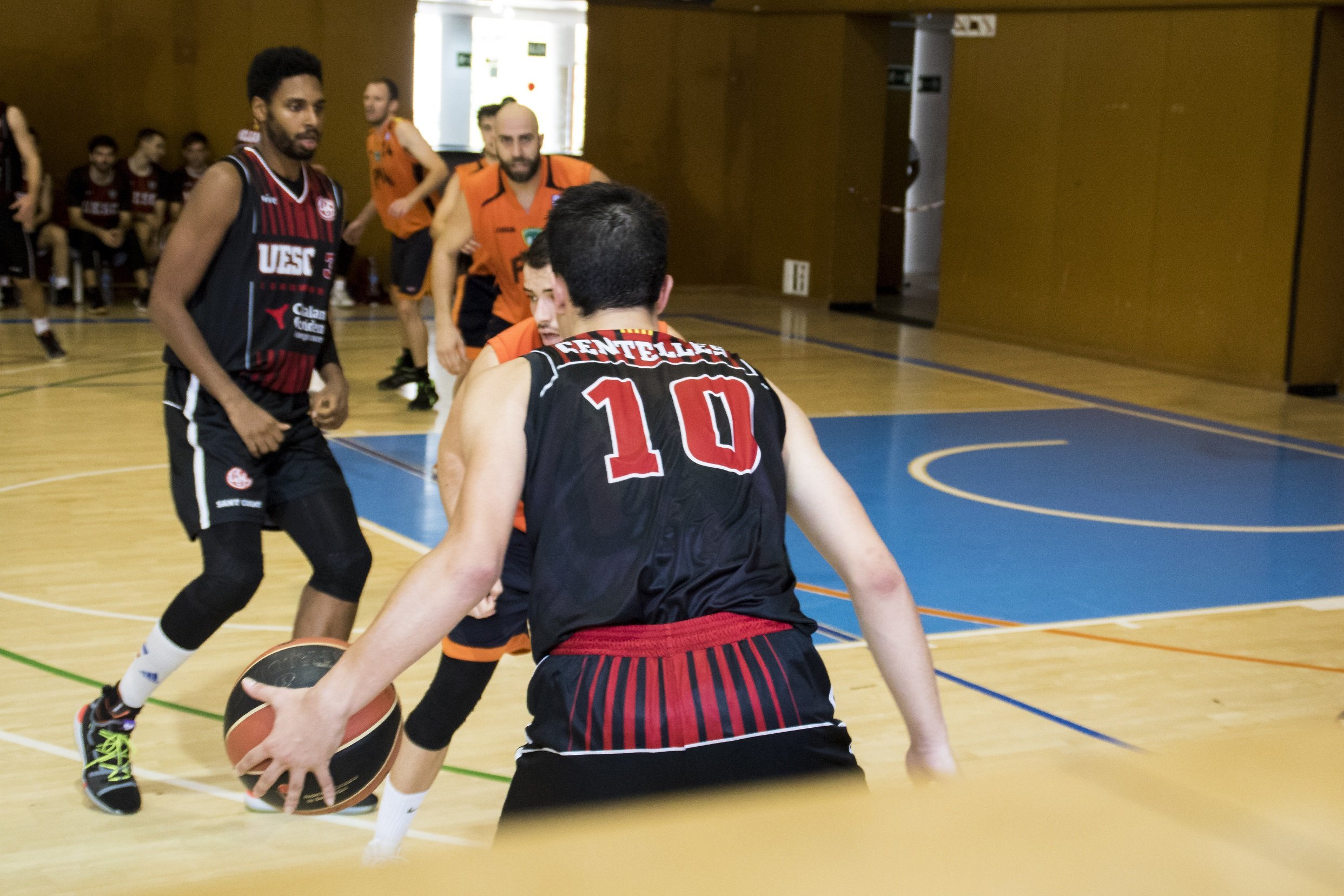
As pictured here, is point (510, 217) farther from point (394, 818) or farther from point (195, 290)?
point (394, 818)

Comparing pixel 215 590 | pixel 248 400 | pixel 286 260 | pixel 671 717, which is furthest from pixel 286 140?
pixel 671 717

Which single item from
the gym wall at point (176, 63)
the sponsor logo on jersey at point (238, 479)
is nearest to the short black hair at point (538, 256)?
the sponsor logo on jersey at point (238, 479)

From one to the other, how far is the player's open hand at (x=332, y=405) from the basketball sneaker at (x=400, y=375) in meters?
5.49

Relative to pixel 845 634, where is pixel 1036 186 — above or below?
above

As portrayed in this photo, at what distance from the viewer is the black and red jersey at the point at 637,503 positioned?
212 cm

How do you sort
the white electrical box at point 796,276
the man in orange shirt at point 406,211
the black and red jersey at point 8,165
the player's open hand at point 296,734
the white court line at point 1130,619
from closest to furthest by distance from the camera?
the player's open hand at point 296,734 → the white court line at point 1130,619 → the man in orange shirt at point 406,211 → the black and red jersey at point 8,165 → the white electrical box at point 796,276

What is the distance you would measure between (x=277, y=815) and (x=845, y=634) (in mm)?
2155

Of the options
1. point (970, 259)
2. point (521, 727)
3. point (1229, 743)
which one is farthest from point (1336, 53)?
point (1229, 743)

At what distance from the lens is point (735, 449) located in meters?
2.20

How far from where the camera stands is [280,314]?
150 inches

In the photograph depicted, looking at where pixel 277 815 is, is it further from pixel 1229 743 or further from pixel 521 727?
pixel 1229 743

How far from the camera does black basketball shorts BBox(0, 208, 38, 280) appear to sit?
9.88 metres

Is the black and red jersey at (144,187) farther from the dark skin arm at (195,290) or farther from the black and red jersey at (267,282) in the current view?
the dark skin arm at (195,290)

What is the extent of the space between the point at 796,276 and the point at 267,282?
1250cm
